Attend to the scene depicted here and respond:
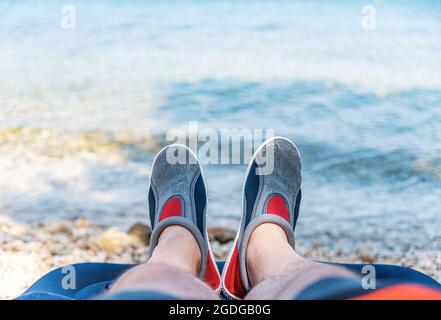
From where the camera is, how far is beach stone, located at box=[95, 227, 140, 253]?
197 centimetres

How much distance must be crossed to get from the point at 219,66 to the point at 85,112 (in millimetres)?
1406

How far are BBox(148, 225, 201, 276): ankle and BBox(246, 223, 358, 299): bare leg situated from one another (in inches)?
6.4

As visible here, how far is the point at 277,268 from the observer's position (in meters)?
1.22

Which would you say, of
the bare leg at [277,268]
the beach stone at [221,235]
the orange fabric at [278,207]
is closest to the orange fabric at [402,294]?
the bare leg at [277,268]

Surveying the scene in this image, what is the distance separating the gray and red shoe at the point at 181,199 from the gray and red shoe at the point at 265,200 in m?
0.06

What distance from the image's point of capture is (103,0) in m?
7.06

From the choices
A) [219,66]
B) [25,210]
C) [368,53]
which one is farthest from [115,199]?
[368,53]

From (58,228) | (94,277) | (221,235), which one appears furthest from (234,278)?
(58,228)

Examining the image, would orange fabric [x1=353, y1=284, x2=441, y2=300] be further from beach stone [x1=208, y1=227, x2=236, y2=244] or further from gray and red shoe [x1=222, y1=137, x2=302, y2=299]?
beach stone [x1=208, y1=227, x2=236, y2=244]

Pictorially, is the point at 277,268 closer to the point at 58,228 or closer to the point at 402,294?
the point at 402,294

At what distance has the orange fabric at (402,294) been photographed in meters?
0.88

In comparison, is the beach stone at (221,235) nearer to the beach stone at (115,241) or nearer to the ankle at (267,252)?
the beach stone at (115,241)

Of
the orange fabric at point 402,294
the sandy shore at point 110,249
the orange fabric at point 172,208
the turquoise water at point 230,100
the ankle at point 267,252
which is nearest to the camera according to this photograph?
the orange fabric at point 402,294
